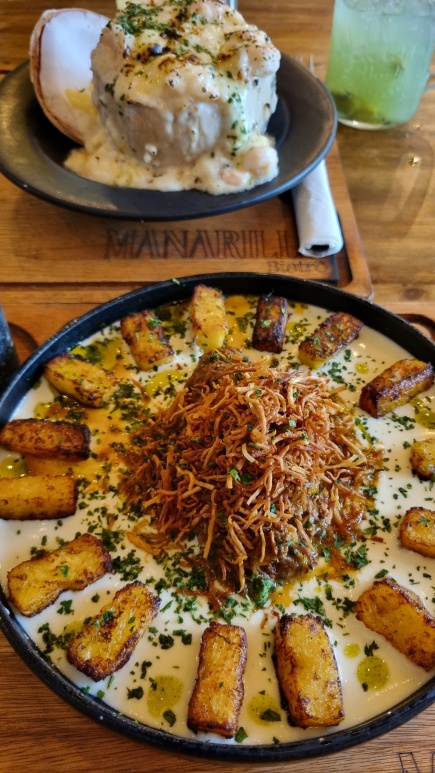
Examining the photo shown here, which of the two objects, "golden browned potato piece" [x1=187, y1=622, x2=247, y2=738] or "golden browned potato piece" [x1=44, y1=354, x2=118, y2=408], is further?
"golden browned potato piece" [x1=44, y1=354, x2=118, y2=408]

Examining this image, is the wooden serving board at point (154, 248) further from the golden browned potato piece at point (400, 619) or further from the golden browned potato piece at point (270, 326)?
the golden browned potato piece at point (400, 619)

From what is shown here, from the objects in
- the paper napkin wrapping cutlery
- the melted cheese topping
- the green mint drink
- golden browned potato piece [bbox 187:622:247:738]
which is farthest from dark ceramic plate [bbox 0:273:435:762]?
the green mint drink

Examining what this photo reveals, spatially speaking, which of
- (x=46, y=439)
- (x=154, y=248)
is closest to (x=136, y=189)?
(x=154, y=248)

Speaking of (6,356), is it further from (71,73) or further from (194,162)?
(71,73)

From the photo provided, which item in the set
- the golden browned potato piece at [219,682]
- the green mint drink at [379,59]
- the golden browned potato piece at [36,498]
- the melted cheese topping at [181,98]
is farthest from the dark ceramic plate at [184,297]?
the green mint drink at [379,59]

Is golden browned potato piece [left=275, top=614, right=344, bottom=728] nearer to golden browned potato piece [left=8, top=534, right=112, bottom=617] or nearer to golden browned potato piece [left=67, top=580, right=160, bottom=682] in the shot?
golden browned potato piece [left=67, top=580, right=160, bottom=682]

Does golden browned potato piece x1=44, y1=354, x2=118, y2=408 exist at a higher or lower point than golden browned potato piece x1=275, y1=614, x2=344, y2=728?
higher
